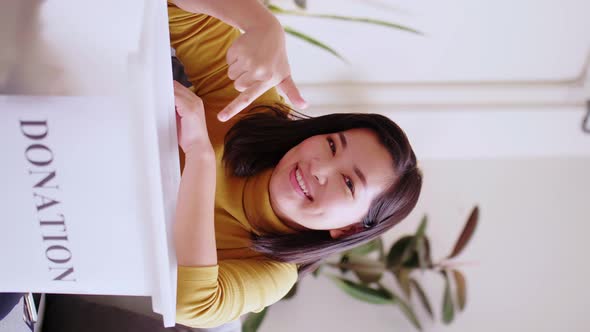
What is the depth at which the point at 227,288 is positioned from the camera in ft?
2.70

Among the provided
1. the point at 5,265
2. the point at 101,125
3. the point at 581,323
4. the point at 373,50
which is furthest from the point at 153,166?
the point at 581,323

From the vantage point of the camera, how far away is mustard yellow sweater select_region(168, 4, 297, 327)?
0.85 metres

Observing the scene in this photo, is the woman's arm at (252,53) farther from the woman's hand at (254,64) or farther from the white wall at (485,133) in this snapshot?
the white wall at (485,133)

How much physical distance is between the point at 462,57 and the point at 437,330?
682mm

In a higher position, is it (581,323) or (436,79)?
(436,79)

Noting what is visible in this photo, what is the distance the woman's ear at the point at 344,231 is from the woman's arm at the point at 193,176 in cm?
29

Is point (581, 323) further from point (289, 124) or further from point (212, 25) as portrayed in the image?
point (212, 25)

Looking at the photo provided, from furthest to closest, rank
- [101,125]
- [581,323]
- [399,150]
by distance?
[581,323] < [399,150] < [101,125]

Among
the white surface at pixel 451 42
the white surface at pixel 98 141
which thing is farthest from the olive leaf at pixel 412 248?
the white surface at pixel 98 141

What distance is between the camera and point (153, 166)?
48 centimetres

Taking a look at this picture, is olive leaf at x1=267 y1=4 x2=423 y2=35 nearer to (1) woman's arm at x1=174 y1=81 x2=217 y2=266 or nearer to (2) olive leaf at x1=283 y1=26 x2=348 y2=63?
(2) olive leaf at x1=283 y1=26 x2=348 y2=63

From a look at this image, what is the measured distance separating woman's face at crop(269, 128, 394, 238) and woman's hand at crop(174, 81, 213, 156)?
0.21 m

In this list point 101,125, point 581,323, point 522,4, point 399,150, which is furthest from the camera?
point 581,323

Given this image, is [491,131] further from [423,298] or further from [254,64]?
[254,64]
